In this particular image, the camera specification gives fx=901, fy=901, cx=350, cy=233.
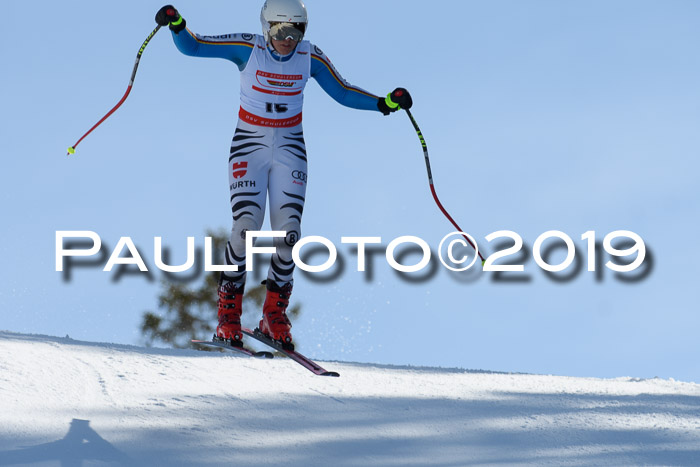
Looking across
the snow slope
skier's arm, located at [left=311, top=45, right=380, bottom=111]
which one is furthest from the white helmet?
the snow slope

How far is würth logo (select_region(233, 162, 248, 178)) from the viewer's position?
22.8 ft

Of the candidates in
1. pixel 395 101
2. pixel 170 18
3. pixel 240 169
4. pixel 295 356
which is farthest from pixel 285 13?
pixel 295 356

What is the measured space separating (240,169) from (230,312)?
3.90ft

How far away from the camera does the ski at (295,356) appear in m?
7.03

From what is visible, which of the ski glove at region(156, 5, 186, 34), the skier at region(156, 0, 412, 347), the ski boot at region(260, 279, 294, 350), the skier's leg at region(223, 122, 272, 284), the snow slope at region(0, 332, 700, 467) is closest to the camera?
the snow slope at region(0, 332, 700, 467)

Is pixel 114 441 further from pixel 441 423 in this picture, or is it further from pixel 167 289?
pixel 167 289

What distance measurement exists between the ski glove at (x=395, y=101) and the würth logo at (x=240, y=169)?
1.19 meters

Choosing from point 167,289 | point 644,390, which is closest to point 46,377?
point 644,390

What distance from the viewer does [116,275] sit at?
765cm

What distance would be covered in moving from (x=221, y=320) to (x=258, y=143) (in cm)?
149

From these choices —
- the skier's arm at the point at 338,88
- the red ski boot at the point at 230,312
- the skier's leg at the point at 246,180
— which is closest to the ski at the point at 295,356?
the red ski boot at the point at 230,312

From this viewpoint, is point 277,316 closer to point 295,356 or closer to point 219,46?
point 295,356

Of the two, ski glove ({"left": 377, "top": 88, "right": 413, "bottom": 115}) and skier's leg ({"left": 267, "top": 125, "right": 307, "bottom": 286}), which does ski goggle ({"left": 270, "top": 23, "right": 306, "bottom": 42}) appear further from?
ski glove ({"left": 377, "top": 88, "right": 413, "bottom": 115})

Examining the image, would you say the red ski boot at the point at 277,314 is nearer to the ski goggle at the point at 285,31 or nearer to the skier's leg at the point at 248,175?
the skier's leg at the point at 248,175
